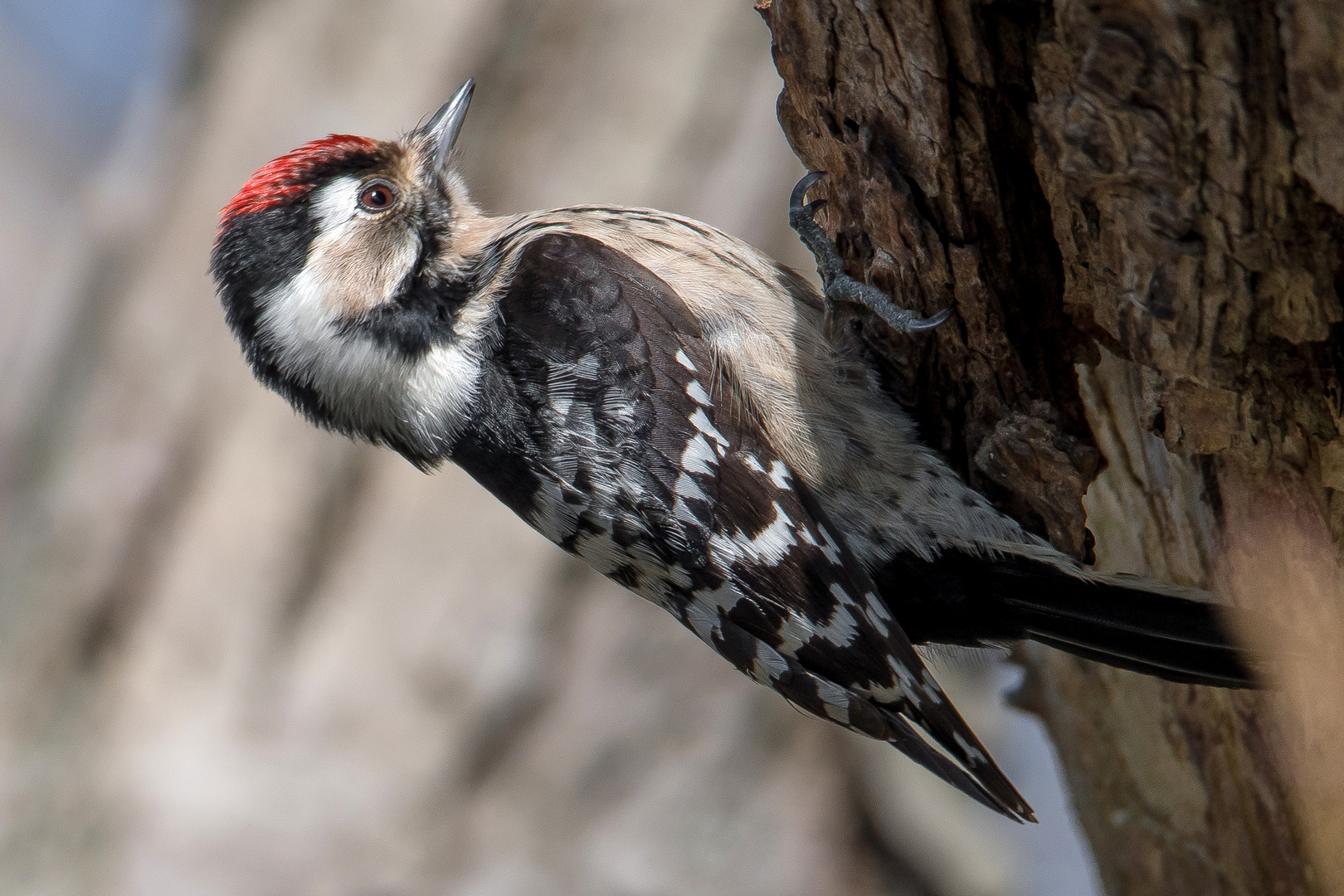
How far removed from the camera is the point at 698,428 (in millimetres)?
2338

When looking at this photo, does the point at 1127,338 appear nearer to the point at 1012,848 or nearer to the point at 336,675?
the point at 336,675

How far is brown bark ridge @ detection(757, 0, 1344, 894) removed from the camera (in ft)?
4.49

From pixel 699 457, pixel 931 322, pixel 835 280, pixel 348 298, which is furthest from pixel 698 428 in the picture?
pixel 348 298

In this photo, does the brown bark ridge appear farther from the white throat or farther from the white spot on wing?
the white throat

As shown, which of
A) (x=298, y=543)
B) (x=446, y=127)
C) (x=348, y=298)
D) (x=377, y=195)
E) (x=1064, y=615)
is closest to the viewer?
(x=1064, y=615)

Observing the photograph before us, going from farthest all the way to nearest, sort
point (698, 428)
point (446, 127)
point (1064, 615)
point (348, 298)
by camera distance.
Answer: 1. point (446, 127)
2. point (348, 298)
3. point (698, 428)
4. point (1064, 615)

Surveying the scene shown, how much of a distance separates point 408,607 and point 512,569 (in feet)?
1.60

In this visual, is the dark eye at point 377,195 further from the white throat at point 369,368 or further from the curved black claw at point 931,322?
the curved black claw at point 931,322

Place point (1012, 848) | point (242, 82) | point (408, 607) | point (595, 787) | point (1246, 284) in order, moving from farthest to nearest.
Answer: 1. point (1012, 848)
2. point (595, 787)
3. point (408, 607)
4. point (242, 82)
5. point (1246, 284)

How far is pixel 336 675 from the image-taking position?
15.4ft

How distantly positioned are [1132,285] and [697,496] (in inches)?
41.6

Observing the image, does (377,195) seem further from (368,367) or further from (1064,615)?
(1064,615)

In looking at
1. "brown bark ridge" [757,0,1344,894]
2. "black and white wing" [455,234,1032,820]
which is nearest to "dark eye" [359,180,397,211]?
"black and white wing" [455,234,1032,820]

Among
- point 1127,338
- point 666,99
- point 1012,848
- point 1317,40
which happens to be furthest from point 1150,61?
point 1012,848
